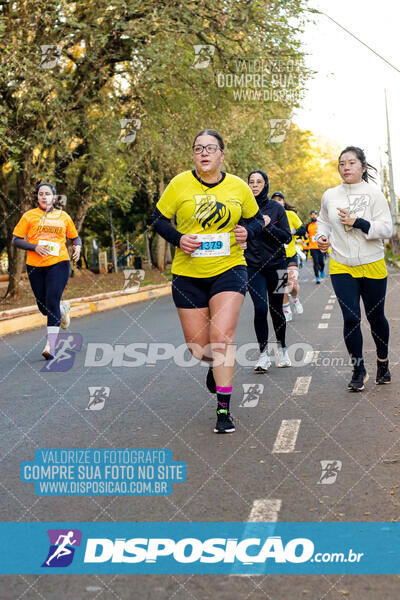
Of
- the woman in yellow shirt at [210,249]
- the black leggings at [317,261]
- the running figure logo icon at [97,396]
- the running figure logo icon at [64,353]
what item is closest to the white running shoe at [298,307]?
the running figure logo icon at [64,353]

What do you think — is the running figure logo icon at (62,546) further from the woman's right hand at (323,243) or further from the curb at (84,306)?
the curb at (84,306)

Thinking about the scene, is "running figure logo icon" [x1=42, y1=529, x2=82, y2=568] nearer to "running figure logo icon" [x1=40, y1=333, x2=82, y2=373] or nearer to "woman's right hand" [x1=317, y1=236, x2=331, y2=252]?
"woman's right hand" [x1=317, y1=236, x2=331, y2=252]

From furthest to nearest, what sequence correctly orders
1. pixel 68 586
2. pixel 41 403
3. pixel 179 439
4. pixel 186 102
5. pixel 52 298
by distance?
pixel 186 102
pixel 52 298
pixel 41 403
pixel 179 439
pixel 68 586

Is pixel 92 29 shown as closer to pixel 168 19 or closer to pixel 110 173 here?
pixel 168 19

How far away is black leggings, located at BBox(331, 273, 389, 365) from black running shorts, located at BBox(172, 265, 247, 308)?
52.1 inches

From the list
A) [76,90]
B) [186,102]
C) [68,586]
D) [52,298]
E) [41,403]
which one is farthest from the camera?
[186,102]

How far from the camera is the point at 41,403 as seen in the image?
25.3 ft

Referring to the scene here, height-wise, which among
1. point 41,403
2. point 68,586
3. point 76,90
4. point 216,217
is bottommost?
point 41,403

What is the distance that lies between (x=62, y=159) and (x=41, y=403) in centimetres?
1498

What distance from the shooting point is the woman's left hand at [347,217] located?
7305mm

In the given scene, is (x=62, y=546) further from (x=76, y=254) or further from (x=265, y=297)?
(x=76, y=254)

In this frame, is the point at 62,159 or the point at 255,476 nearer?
the point at 255,476

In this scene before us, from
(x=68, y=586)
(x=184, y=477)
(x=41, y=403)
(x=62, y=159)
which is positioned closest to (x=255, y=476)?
(x=184, y=477)

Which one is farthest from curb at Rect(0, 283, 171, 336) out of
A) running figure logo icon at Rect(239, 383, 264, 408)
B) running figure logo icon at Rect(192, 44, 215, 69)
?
running figure logo icon at Rect(239, 383, 264, 408)
